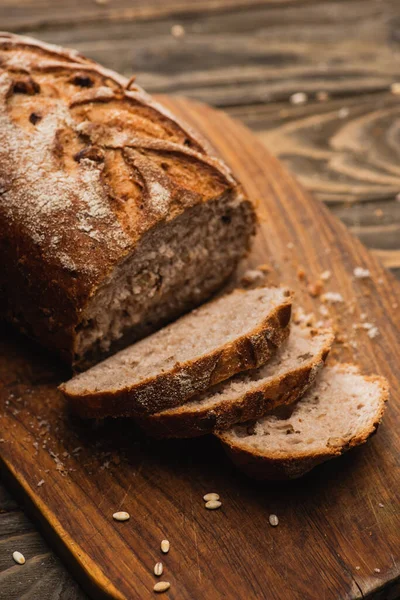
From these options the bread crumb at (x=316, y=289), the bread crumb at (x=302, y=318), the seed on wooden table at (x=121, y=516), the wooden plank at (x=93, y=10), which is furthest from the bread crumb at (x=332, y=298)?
the wooden plank at (x=93, y=10)

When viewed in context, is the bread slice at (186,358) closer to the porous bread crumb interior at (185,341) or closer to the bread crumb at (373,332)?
the porous bread crumb interior at (185,341)

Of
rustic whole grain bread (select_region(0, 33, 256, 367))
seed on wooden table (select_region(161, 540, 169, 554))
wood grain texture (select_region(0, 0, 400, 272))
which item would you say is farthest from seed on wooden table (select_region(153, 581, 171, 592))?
wood grain texture (select_region(0, 0, 400, 272))

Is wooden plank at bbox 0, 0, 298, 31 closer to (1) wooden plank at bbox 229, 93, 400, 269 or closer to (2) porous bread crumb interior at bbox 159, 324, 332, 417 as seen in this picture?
(1) wooden plank at bbox 229, 93, 400, 269

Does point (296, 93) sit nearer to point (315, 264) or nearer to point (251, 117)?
point (251, 117)

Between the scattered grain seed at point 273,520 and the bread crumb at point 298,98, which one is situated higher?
the bread crumb at point 298,98

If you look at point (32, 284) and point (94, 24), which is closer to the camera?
point (32, 284)

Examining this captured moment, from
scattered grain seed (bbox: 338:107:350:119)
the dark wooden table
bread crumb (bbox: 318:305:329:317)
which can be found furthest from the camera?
scattered grain seed (bbox: 338:107:350:119)

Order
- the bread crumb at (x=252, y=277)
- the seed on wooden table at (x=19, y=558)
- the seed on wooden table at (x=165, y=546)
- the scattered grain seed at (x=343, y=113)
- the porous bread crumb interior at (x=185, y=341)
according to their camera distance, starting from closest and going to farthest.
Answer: the seed on wooden table at (x=165, y=546) → the seed on wooden table at (x=19, y=558) → the porous bread crumb interior at (x=185, y=341) → the bread crumb at (x=252, y=277) → the scattered grain seed at (x=343, y=113)

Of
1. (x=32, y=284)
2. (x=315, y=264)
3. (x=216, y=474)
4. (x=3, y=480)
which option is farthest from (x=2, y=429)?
(x=315, y=264)
